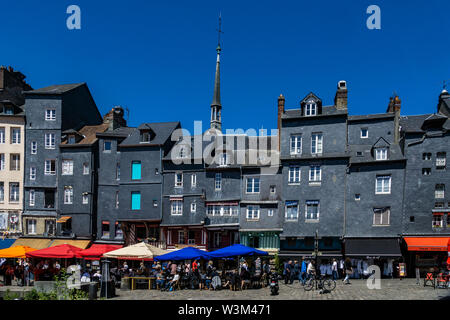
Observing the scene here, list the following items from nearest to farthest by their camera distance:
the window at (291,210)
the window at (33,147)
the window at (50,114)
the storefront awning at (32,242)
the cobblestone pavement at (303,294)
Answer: the cobblestone pavement at (303,294)
the window at (291,210)
the storefront awning at (32,242)
the window at (33,147)
the window at (50,114)

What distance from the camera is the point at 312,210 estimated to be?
35.6m

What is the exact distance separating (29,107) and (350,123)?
32683 mm

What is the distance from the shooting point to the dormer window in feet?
121

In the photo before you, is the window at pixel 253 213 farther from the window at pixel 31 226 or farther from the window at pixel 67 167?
the window at pixel 31 226

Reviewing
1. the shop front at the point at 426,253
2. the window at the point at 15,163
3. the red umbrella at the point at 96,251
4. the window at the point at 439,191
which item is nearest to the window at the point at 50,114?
the window at the point at 15,163

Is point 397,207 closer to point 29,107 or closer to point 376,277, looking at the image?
point 376,277

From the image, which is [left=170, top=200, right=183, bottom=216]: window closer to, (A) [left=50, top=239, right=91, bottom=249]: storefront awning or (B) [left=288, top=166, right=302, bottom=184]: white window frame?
→ (A) [left=50, top=239, right=91, bottom=249]: storefront awning

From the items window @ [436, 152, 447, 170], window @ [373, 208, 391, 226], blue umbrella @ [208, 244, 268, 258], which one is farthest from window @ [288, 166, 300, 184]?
blue umbrella @ [208, 244, 268, 258]

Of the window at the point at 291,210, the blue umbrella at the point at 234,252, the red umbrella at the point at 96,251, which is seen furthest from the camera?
the window at the point at 291,210

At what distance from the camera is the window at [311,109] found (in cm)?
3681

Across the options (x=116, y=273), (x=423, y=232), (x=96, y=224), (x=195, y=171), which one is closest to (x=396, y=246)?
(x=423, y=232)

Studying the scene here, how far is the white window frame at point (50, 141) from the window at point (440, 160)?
120ft

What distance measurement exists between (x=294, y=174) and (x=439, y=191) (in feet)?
38.6

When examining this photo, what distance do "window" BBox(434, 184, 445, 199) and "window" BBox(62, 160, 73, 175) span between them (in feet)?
113
